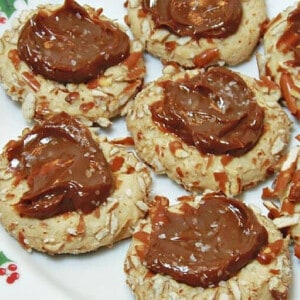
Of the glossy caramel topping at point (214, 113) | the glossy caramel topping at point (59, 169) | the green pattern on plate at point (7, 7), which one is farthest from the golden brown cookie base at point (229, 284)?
the green pattern on plate at point (7, 7)

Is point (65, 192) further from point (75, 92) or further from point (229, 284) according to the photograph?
point (229, 284)

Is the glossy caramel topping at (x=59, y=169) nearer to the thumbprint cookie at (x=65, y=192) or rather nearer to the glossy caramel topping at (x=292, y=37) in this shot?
the thumbprint cookie at (x=65, y=192)

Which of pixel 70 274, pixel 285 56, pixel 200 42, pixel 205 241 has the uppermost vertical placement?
pixel 200 42

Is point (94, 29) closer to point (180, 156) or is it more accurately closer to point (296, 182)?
point (180, 156)

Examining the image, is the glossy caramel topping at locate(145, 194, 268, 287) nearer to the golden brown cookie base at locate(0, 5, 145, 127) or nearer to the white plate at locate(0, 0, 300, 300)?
the white plate at locate(0, 0, 300, 300)

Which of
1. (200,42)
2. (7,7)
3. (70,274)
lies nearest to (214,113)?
(200,42)

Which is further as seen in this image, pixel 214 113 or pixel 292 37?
pixel 292 37

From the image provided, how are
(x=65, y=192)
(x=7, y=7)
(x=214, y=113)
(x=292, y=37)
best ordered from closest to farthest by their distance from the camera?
(x=65, y=192) → (x=214, y=113) → (x=292, y=37) → (x=7, y=7)
